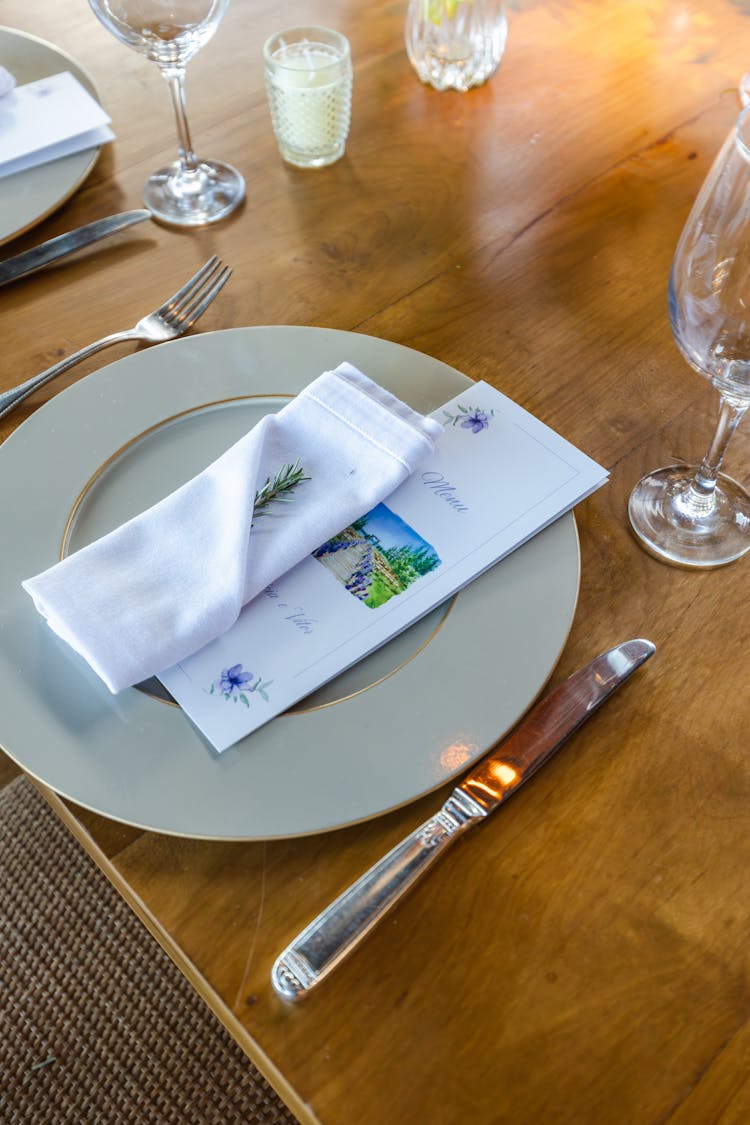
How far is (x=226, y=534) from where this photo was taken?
2.00ft

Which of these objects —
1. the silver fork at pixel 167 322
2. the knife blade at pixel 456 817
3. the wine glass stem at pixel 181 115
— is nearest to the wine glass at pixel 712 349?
the knife blade at pixel 456 817

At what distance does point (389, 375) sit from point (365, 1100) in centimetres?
49

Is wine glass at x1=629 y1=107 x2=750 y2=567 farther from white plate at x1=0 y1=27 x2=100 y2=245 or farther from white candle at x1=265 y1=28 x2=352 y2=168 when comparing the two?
white plate at x1=0 y1=27 x2=100 y2=245

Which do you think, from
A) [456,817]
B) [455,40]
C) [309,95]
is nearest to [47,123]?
[309,95]

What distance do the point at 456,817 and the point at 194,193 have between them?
64cm

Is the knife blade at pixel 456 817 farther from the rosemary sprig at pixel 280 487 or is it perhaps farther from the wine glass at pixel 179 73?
the wine glass at pixel 179 73

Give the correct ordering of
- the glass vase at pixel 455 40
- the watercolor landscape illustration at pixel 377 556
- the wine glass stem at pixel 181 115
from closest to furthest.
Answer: the watercolor landscape illustration at pixel 377 556 < the wine glass stem at pixel 181 115 < the glass vase at pixel 455 40

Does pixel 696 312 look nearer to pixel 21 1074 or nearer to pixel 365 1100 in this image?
pixel 365 1100

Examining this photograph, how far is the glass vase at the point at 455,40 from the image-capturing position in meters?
0.96

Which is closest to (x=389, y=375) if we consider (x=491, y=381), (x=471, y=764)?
(x=491, y=381)

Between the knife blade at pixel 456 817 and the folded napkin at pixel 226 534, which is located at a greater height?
the folded napkin at pixel 226 534

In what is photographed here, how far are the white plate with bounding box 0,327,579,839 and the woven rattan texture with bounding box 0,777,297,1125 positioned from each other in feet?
1.64

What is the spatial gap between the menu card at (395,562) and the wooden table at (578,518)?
0.18 feet

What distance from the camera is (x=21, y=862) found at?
101cm
